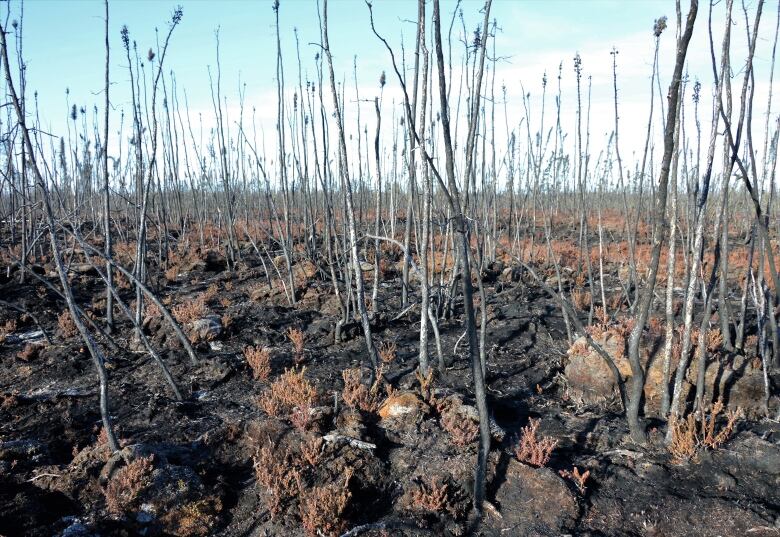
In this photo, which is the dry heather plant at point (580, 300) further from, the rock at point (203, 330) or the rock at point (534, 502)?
the rock at point (203, 330)

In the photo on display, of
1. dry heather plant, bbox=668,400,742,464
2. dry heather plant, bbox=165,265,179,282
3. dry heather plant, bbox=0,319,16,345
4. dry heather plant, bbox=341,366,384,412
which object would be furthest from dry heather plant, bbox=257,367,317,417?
dry heather plant, bbox=165,265,179,282

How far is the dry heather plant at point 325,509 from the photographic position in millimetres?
3090

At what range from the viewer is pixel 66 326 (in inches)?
271

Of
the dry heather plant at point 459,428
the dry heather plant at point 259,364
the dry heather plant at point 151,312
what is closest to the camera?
Answer: the dry heather plant at point 459,428

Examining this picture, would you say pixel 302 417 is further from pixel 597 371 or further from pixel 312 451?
pixel 597 371

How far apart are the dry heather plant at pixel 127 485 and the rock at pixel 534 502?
236 cm

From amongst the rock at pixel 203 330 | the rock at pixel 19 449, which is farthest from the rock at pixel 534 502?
the rock at pixel 203 330

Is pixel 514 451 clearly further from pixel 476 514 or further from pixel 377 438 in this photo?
pixel 377 438

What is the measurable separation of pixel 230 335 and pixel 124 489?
3.45 metres

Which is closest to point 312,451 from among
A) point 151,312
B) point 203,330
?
point 203,330

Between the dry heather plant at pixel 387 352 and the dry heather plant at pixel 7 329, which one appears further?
the dry heather plant at pixel 7 329

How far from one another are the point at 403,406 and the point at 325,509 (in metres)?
1.28

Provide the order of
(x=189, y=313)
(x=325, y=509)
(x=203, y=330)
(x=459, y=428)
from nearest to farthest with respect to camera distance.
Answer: (x=325, y=509) < (x=459, y=428) < (x=203, y=330) < (x=189, y=313)

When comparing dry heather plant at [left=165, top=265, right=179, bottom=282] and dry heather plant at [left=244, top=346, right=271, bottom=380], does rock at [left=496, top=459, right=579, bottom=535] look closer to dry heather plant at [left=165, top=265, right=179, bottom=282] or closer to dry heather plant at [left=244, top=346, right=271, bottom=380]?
dry heather plant at [left=244, top=346, right=271, bottom=380]
